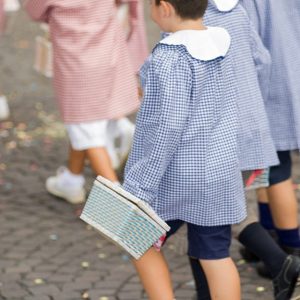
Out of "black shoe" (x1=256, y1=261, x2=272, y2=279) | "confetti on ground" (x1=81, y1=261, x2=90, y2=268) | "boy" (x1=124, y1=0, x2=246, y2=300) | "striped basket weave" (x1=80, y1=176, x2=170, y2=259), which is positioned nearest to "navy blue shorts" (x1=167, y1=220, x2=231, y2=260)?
"boy" (x1=124, y1=0, x2=246, y2=300)

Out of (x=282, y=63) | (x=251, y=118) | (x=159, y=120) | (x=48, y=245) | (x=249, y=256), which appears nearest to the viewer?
(x=159, y=120)

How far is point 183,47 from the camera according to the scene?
3.86 meters

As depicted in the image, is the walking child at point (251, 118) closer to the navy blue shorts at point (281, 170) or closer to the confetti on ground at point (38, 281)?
the navy blue shorts at point (281, 170)

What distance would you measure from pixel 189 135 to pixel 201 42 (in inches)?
14.1

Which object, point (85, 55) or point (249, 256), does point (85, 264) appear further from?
point (85, 55)

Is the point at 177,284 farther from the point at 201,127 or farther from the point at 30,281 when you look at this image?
the point at 201,127

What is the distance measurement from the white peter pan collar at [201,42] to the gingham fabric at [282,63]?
0.75 metres

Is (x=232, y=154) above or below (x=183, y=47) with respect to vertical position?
below

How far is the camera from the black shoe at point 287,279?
4.44 meters

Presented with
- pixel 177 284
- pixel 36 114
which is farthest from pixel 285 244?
pixel 36 114

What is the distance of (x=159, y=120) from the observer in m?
3.79

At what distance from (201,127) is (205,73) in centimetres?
21

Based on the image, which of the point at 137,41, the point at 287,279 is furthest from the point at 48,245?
the point at 287,279

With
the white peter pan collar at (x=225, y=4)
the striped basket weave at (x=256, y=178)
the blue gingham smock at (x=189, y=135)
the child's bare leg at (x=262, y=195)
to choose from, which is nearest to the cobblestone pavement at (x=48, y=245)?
the child's bare leg at (x=262, y=195)
